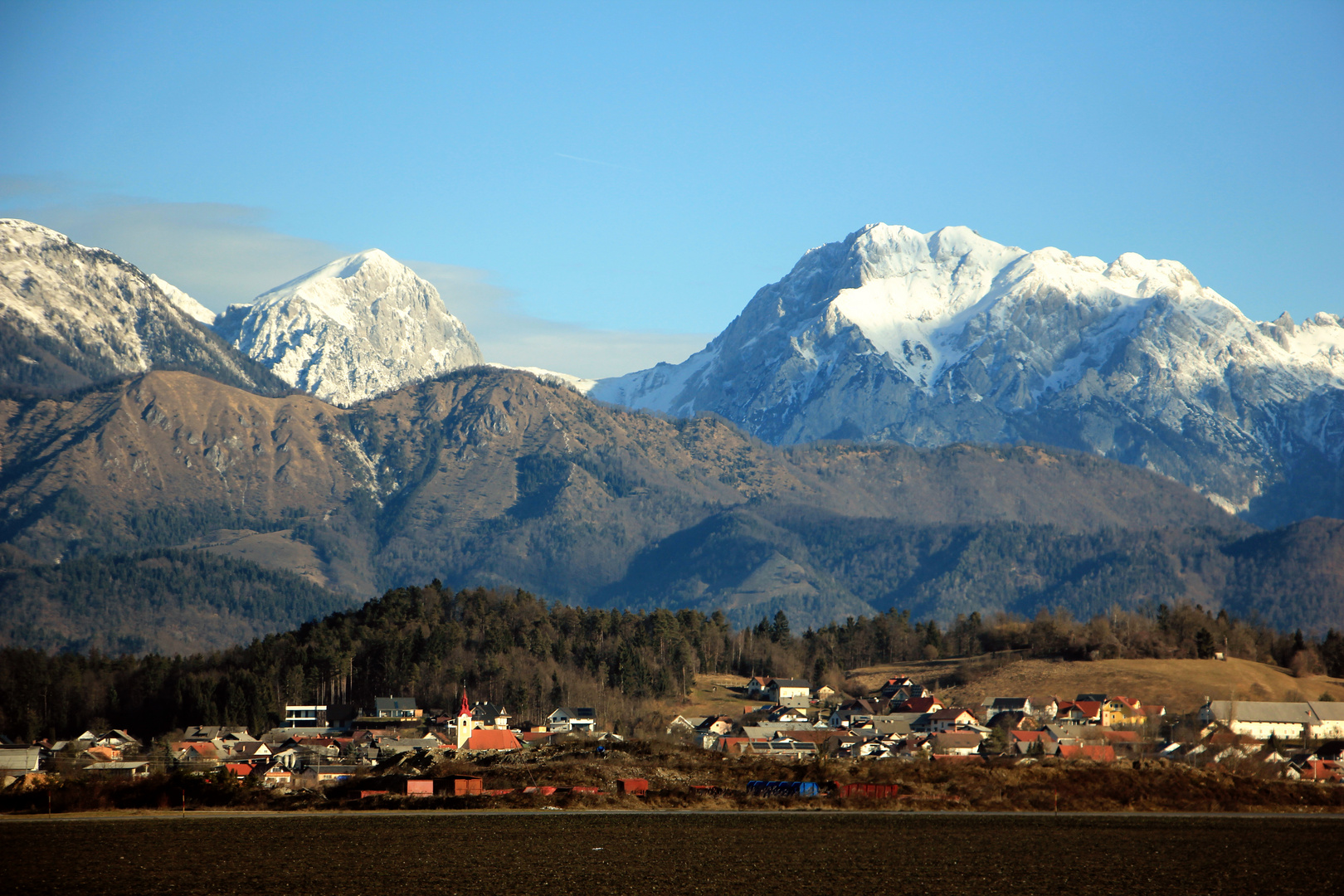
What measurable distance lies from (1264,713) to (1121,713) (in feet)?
47.4

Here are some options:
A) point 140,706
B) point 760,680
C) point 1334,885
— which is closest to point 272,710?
point 140,706

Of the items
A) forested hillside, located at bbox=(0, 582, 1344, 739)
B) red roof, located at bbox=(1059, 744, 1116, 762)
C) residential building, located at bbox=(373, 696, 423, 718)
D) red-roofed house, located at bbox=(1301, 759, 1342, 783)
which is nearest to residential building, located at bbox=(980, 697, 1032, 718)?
A: forested hillside, located at bbox=(0, 582, 1344, 739)

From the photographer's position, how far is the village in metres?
86.2

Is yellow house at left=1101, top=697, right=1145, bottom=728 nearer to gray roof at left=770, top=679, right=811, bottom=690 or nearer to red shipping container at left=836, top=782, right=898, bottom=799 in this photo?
gray roof at left=770, top=679, right=811, bottom=690

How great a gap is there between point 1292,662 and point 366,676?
117647mm

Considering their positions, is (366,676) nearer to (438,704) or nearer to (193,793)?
(438,704)

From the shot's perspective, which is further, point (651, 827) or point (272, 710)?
point (272, 710)

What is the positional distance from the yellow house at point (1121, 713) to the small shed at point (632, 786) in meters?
87.6

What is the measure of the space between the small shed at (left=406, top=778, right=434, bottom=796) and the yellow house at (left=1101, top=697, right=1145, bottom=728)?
9487 centimetres

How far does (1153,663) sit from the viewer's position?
18788 cm

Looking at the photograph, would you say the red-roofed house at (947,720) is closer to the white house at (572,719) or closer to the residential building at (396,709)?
the white house at (572,719)

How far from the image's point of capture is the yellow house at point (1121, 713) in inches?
6196

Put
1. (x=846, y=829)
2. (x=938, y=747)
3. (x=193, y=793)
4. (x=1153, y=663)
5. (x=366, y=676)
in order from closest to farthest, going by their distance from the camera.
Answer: (x=846, y=829), (x=193, y=793), (x=938, y=747), (x=366, y=676), (x=1153, y=663)

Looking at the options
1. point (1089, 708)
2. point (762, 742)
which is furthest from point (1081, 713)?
point (762, 742)
